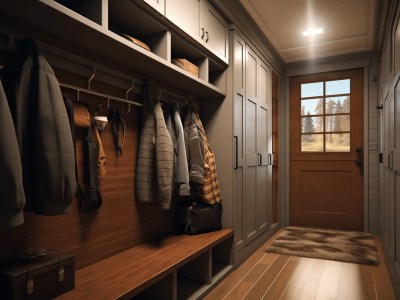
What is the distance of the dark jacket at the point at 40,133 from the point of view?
45.5 inches

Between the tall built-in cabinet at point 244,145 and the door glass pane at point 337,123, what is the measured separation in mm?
1157

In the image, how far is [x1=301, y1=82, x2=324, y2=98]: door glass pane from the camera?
4269 millimetres

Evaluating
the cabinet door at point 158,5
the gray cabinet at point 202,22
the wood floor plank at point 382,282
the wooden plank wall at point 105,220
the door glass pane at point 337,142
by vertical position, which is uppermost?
the gray cabinet at point 202,22

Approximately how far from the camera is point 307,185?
4301 mm

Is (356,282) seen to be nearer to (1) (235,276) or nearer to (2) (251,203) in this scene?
(1) (235,276)

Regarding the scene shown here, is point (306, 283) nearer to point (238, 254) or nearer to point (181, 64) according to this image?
point (238, 254)

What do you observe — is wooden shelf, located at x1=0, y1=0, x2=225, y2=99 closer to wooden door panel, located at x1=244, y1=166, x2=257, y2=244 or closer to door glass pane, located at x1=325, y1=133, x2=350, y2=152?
wooden door panel, located at x1=244, y1=166, x2=257, y2=244

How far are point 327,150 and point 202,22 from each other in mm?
2833

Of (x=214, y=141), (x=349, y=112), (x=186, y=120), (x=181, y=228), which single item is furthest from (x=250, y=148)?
(x=349, y=112)

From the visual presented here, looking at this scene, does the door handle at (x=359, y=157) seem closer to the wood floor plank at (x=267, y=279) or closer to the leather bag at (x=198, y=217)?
the wood floor plank at (x=267, y=279)

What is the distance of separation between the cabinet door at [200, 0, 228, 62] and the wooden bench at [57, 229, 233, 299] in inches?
59.1

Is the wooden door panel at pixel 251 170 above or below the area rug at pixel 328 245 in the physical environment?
above

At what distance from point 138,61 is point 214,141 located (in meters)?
1.16

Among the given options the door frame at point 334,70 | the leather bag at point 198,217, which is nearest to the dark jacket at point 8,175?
the leather bag at point 198,217
